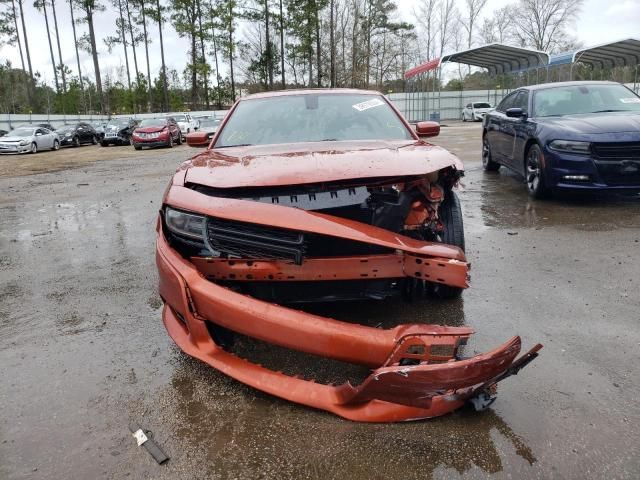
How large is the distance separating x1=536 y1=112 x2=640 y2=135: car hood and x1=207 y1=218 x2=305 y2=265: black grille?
16.0 ft

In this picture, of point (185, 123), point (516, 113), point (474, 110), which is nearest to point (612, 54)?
point (474, 110)

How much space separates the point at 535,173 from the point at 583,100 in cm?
130

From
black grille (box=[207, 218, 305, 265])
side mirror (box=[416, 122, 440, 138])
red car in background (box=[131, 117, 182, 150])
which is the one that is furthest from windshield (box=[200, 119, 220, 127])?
black grille (box=[207, 218, 305, 265])

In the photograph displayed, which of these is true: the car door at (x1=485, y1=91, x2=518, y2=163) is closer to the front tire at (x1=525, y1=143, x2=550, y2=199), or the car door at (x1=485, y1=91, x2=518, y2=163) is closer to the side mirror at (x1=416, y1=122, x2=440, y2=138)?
the front tire at (x1=525, y1=143, x2=550, y2=199)

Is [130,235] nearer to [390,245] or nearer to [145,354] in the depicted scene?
[145,354]

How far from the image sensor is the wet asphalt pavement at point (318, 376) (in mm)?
1860

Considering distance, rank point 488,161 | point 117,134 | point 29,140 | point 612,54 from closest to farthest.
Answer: point 488,161
point 29,140
point 612,54
point 117,134

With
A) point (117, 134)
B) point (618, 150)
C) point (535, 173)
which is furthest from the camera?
point (117, 134)

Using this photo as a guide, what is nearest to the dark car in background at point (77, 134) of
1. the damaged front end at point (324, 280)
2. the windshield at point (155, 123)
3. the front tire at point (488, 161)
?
the windshield at point (155, 123)

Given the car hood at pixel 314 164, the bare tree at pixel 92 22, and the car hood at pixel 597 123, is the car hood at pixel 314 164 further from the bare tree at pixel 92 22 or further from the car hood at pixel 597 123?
the bare tree at pixel 92 22

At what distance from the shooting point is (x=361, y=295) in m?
2.49

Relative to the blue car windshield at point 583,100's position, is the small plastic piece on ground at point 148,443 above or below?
below

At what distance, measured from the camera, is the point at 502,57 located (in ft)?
81.8

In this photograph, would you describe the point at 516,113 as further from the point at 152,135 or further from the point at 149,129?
the point at 149,129
